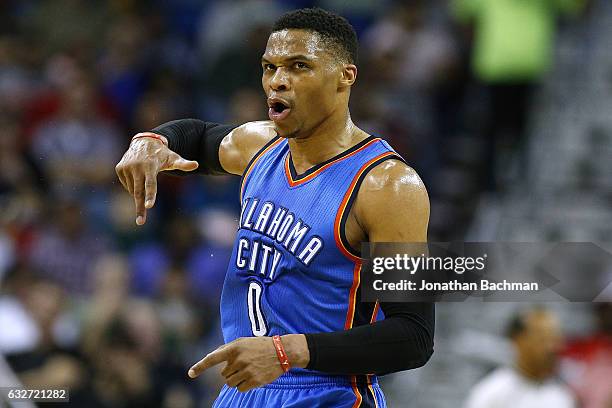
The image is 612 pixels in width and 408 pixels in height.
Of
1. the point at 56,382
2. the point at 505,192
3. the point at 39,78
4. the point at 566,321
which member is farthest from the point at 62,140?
the point at 566,321

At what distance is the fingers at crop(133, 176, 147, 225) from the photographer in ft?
14.8

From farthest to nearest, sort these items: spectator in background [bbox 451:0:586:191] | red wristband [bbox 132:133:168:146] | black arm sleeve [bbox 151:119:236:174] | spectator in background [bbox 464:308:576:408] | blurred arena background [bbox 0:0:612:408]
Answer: spectator in background [bbox 451:0:586:191] → blurred arena background [bbox 0:0:612:408] → spectator in background [bbox 464:308:576:408] → black arm sleeve [bbox 151:119:236:174] → red wristband [bbox 132:133:168:146]

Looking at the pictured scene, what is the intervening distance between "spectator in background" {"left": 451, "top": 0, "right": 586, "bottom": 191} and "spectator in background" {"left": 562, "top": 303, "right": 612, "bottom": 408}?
2.25 meters

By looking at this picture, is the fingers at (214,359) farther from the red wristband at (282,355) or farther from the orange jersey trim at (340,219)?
the orange jersey trim at (340,219)

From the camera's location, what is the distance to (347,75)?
4.80 metres

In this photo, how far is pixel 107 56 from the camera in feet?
38.5

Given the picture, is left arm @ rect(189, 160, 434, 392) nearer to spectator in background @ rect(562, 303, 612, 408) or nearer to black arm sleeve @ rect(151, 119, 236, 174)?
black arm sleeve @ rect(151, 119, 236, 174)

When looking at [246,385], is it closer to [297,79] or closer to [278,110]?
[278,110]

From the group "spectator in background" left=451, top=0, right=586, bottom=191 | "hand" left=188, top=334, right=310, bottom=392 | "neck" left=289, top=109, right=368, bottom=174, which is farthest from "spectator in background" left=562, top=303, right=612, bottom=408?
"hand" left=188, top=334, right=310, bottom=392

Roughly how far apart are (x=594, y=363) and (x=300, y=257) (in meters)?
4.44

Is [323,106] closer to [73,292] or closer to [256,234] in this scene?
[256,234]

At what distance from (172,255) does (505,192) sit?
3.07 metres

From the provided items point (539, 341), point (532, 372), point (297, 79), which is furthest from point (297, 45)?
point (532, 372)

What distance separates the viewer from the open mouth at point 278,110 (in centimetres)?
463
